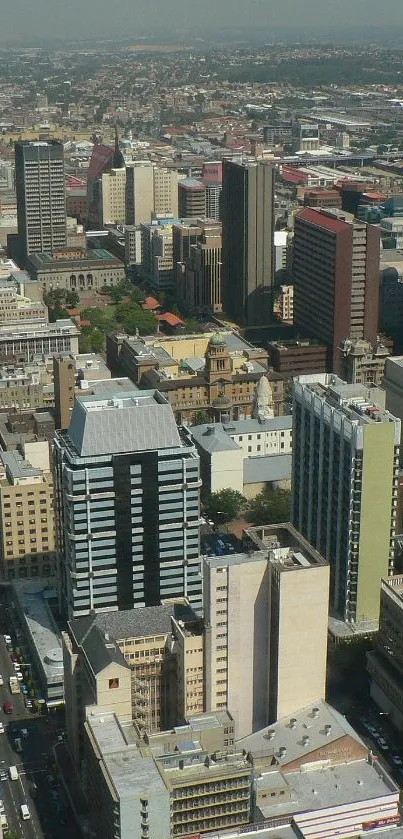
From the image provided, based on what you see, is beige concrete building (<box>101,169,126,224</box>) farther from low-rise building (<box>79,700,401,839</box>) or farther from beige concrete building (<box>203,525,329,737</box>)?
low-rise building (<box>79,700,401,839</box>)

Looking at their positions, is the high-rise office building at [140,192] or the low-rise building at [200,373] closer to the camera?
the low-rise building at [200,373]

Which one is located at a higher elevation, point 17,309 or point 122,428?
point 122,428

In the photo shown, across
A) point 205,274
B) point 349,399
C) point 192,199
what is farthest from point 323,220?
point 192,199

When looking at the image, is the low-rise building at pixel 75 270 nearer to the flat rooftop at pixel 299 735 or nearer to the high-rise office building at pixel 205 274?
the high-rise office building at pixel 205 274

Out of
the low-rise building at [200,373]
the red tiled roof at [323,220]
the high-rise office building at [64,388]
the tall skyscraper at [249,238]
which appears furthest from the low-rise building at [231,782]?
the tall skyscraper at [249,238]

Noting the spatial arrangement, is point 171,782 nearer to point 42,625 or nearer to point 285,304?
point 42,625

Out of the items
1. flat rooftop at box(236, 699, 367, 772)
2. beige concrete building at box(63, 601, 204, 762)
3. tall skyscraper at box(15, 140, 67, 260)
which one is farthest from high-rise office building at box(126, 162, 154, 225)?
flat rooftop at box(236, 699, 367, 772)

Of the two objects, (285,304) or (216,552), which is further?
(285,304)

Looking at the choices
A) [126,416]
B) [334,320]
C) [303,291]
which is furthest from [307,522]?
[303,291]
